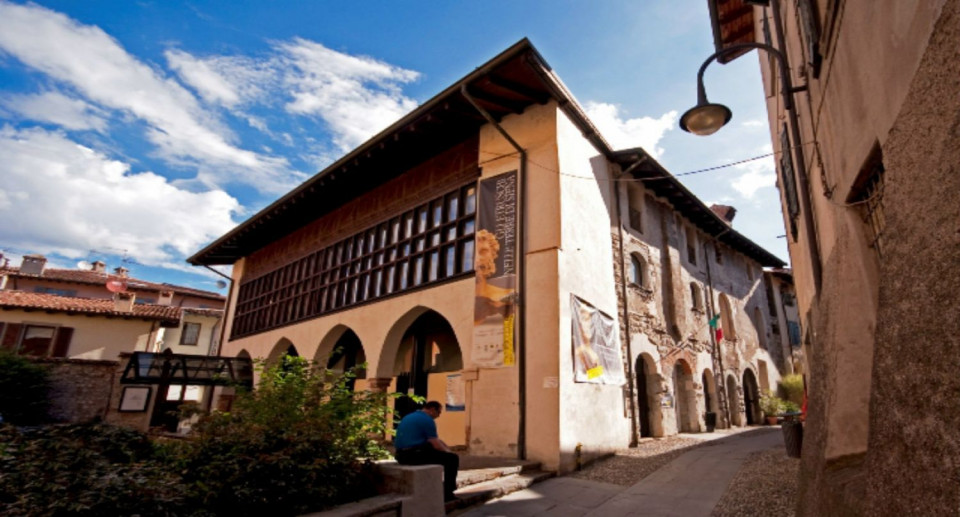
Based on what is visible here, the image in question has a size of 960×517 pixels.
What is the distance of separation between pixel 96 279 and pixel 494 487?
3996 cm

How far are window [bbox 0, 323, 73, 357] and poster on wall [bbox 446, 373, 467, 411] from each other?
63.7 feet

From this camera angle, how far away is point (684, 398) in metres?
13.5

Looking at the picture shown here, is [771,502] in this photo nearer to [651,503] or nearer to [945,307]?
[651,503]

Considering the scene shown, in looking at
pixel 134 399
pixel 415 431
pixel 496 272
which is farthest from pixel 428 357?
pixel 134 399

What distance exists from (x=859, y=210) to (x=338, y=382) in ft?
17.5

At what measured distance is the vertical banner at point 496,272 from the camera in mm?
8797

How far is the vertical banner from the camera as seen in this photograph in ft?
28.9


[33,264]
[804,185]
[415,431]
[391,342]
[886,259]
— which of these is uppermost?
[33,264]

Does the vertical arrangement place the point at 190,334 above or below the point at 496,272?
above

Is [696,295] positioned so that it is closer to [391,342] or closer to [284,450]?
[391,342]

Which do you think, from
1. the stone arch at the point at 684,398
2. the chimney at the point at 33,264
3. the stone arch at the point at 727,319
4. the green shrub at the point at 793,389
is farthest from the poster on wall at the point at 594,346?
the chimney at the point at 33,264

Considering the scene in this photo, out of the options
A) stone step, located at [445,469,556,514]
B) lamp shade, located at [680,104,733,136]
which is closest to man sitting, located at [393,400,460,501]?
stone step, located at [445,469,556,514]

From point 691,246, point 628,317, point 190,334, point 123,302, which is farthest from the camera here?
point 190,334

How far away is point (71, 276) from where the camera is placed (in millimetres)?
35156
